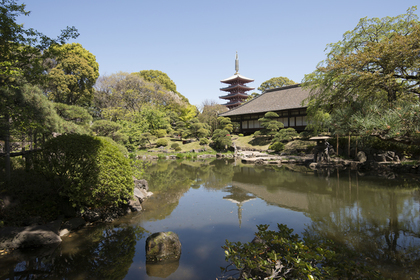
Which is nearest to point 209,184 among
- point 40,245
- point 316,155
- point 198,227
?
point 198,227

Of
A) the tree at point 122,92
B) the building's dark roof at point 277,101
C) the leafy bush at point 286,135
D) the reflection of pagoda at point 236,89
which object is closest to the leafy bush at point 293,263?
the leafy bush at point 286,135

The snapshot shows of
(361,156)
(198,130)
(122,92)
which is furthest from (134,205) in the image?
(122,92)

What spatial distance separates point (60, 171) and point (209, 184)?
5560mm

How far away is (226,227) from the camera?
4727 mm

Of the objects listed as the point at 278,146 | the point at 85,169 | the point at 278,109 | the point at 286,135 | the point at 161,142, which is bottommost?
the point at 85,169

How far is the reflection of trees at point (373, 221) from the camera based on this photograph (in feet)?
11.7

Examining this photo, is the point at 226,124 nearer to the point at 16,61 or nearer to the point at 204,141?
the point at 204,141

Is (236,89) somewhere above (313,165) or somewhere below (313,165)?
above

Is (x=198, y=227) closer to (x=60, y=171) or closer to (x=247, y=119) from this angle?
(x=60, y=171)

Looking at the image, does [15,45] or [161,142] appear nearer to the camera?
[15,45]

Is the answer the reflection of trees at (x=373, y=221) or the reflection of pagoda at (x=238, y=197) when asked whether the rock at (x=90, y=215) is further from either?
the reflection of trees at (x=373, y=221)

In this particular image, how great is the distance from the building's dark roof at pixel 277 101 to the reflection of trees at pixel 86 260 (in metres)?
21.1

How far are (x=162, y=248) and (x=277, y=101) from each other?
78.3 feet

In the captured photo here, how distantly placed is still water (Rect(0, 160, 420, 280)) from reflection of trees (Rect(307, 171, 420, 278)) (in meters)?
0.02
